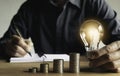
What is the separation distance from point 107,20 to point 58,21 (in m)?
0.30

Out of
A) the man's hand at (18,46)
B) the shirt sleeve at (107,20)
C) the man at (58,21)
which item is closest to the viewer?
the man's hand at (18,46)

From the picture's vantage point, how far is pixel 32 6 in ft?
6.06

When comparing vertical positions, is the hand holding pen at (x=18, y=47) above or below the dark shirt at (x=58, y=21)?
below

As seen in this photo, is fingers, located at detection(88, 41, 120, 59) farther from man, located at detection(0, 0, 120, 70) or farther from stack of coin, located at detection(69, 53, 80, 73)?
man, located at detection(0, 0, 120, 70)

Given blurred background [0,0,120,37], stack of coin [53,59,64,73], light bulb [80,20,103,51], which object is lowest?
stack of coin [53,59,64,73]

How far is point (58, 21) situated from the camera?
5.77 ft

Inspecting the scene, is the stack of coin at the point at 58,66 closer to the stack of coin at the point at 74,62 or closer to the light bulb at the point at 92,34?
the stack of coin at the point at 74,62

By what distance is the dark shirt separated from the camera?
5.62 ft

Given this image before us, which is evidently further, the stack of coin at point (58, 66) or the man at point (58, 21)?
the man at point (58, 21)

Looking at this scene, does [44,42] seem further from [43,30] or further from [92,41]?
[92,41]

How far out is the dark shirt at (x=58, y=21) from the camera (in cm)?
→ 171

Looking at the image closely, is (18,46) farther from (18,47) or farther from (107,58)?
(107,58)

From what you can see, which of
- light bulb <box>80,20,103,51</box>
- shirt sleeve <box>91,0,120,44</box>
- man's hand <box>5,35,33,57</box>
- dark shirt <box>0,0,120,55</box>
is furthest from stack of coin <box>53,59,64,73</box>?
dark shirt <box>0,0,120,55</box>

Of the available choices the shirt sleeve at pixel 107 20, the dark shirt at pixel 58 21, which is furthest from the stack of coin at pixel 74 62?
the dark shirt at pixel 58 21
